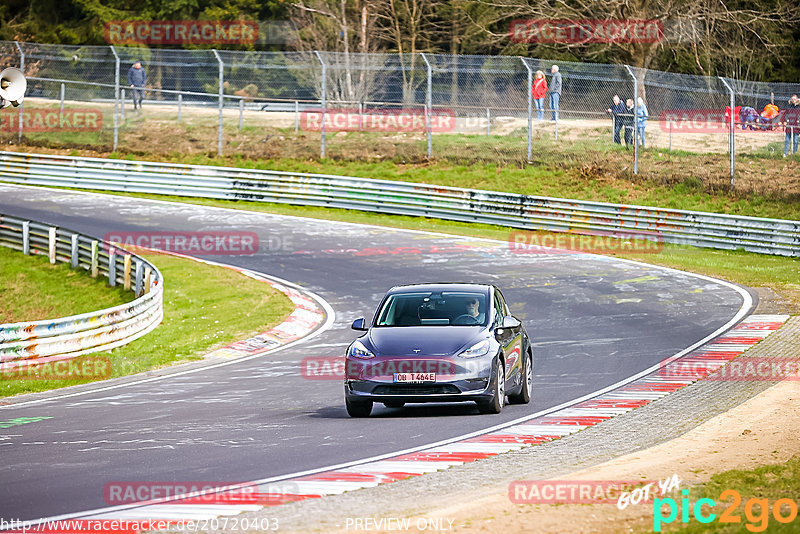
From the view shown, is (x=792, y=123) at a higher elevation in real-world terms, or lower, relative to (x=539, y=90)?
lower

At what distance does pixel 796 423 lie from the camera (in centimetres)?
1145

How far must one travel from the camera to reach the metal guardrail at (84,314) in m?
17.4

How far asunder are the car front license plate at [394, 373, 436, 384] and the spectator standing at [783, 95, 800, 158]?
23270mm

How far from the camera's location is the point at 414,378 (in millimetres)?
12016

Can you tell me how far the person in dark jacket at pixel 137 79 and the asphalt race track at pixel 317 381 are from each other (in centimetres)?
882

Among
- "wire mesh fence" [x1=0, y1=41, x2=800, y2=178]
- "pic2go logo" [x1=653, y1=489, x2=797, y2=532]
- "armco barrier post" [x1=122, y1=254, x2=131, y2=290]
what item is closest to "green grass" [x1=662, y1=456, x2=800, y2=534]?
"pic2go logo" [x1=653, y1=489, x2=797, y2=532]

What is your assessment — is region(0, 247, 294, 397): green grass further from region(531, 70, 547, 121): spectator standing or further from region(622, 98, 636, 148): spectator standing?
region(622, 98, 636, 148): spectator standing

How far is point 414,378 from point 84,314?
8288mm

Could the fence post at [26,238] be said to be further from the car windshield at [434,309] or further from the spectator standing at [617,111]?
the car windshield at [434,309]

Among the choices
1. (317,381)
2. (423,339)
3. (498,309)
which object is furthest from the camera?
(317,381)

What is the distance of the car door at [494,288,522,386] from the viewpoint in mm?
12719

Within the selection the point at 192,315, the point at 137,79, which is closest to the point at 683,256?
the point at 192,315

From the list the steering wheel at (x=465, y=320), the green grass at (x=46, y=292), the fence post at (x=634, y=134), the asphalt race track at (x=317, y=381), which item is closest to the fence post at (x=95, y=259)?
the green grass at (x=46, y=292)

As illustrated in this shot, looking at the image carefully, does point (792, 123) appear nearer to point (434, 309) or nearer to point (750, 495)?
point (434, 309)
